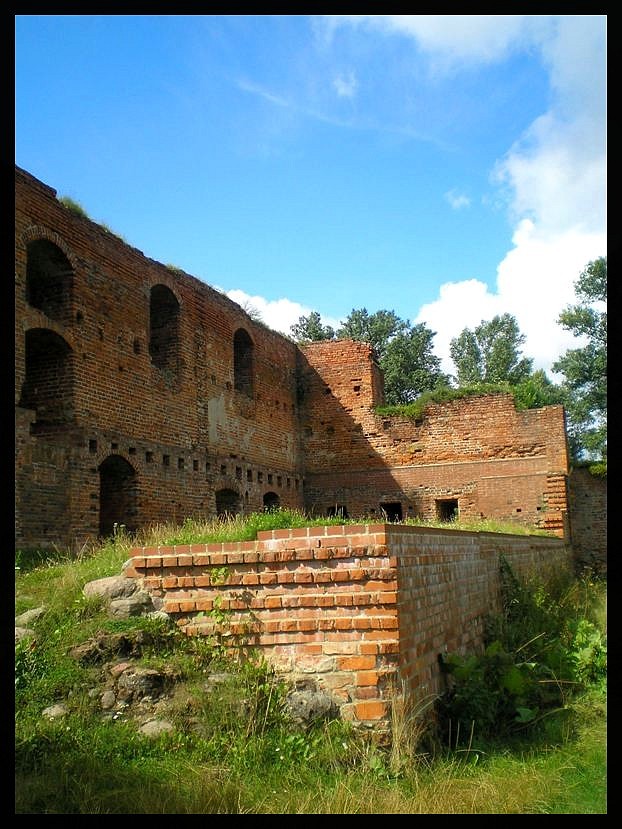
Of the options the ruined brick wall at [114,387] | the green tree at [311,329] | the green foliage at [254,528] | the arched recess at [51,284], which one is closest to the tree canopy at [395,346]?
the green tree at [311,329]

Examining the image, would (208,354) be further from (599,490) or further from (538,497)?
(599,490)

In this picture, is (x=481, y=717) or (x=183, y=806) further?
(x=481, y=717)

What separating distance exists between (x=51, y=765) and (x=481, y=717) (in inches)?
141

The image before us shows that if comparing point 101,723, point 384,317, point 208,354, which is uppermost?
point 384,317

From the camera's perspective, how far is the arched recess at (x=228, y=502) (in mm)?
18406

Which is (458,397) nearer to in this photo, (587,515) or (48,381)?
(587,515)

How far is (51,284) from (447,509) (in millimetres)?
13245

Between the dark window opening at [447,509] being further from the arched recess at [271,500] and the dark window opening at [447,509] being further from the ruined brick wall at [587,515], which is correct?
the arched recess at [271,500]

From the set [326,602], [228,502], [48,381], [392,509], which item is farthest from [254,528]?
[392,509]

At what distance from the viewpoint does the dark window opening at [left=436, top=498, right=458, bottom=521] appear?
21.8m

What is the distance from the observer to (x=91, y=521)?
1311 cm

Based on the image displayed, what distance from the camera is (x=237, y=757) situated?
5383 millimetres
